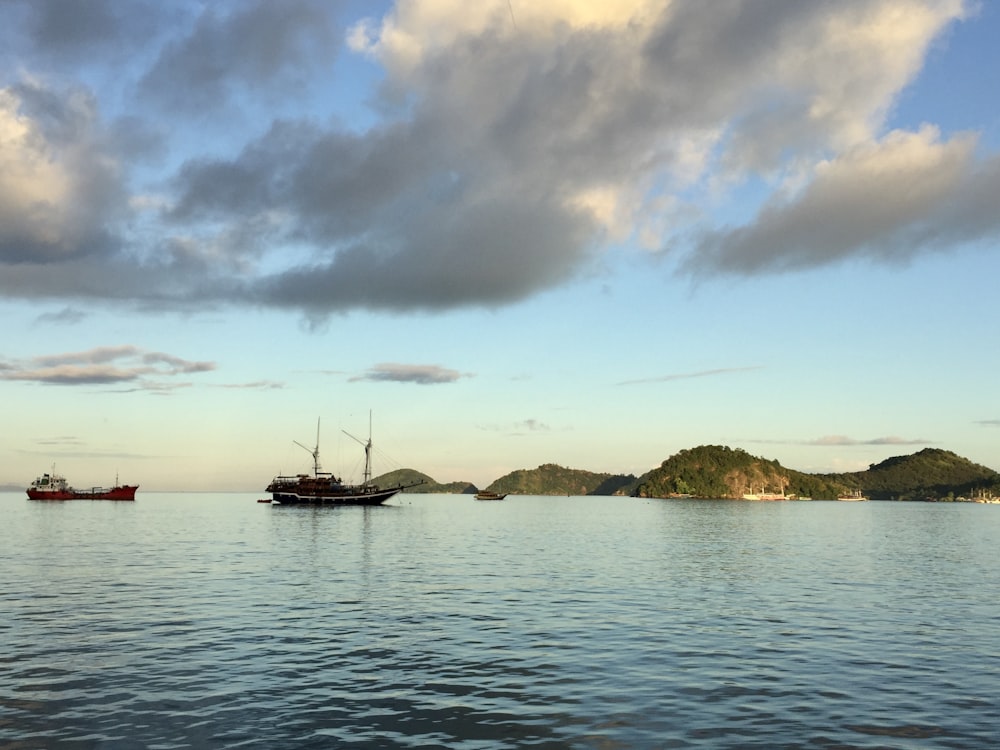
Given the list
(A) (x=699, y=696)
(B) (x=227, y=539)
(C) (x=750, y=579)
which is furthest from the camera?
(B) (x=227, y=539)

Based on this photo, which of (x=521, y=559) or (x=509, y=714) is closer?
(x=509, y=714)

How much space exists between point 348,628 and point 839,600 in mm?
28745

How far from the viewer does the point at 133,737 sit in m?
17.9

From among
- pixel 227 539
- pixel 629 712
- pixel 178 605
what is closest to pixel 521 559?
pixel 178 605

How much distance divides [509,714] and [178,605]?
1011 inches

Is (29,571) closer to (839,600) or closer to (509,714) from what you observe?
(509,714)

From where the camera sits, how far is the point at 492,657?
27234 millimetres

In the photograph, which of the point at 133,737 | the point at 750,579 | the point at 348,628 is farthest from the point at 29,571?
the point at 750,579

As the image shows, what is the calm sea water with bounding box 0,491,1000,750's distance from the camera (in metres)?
18.9

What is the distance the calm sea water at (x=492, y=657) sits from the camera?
62.0 ft

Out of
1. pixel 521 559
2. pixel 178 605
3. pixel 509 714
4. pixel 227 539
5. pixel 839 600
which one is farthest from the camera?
pixel 227 539

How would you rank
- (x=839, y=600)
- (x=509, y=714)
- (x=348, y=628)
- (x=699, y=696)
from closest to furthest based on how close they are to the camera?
Answer: (x=509, y=714) → (x=699, y=696) → (x=348, y=628) → (x=839, y=600)

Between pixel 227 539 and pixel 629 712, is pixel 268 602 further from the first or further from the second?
pixel 227 539

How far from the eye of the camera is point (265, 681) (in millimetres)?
23406
